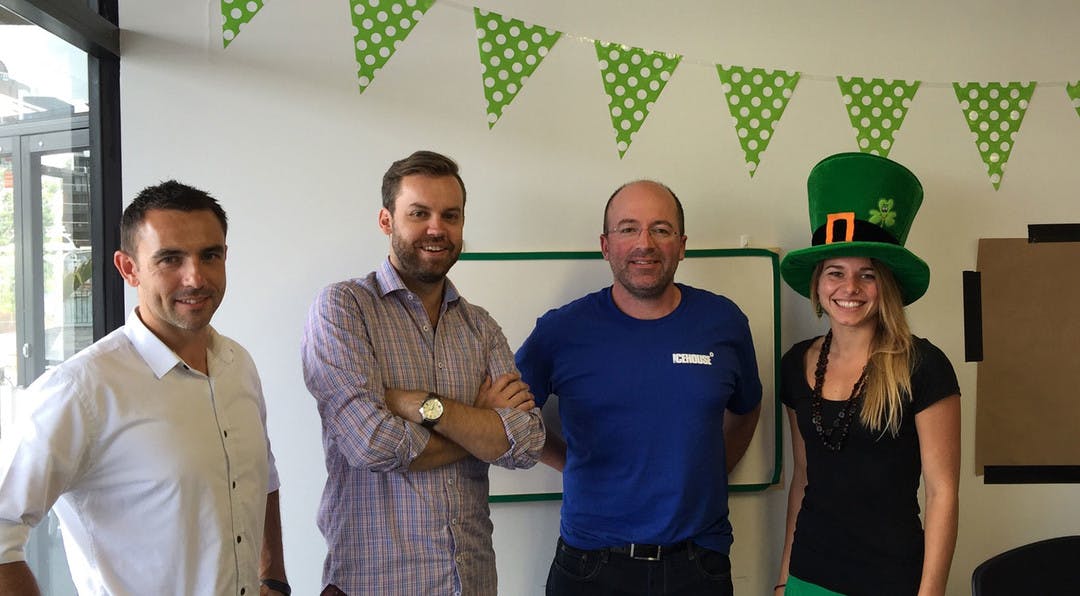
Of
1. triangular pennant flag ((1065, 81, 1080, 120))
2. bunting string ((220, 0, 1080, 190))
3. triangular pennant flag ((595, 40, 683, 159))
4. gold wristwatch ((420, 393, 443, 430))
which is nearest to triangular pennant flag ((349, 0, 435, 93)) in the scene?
bunting string ((220, 0, 1080, 190))

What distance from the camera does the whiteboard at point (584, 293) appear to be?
2586 millimetres

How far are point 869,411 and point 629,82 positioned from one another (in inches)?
49.6

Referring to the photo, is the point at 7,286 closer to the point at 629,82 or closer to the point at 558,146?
the point at 558,146

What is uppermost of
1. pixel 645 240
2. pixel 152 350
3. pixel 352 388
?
pixel 645 240

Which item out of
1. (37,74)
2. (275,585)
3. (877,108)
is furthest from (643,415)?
(37,74)

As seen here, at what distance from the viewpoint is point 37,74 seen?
2107 mm

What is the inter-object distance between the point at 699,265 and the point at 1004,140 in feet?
3.78

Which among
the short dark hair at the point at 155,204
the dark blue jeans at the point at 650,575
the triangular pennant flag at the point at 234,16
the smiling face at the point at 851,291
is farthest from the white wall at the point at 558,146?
the short dark hair at the point at 155,204

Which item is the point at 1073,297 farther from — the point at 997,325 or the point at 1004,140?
the point at 1004,140

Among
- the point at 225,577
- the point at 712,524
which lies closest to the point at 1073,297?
the point at 712,524

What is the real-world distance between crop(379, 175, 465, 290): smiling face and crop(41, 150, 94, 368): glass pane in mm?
986

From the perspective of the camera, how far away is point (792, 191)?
2.74m

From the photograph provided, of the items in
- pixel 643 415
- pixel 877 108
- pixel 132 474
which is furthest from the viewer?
pixel 877 108

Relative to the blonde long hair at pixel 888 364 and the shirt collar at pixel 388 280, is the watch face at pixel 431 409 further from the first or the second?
the blonde long hair at pixel 888 364
